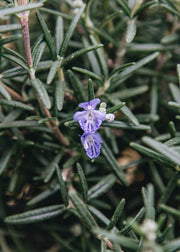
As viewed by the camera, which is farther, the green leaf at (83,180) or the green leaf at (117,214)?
the green leaf at (83,180)

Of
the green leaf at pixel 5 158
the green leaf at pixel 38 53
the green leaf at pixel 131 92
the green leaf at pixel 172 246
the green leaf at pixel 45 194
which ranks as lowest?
the green leaf at pixel 172 246

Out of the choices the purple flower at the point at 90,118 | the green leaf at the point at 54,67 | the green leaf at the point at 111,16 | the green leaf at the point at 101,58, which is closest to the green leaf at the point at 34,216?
the purple flower at the point at 90,118

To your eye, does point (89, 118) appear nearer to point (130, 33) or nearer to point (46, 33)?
point (46, 33)

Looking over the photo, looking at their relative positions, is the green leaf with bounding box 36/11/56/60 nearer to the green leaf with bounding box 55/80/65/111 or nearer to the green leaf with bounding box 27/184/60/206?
the green leaf with bounding box 55/80/65/111

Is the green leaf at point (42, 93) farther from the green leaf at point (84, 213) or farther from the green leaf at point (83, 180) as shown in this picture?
the green leaf at point (84, 213)

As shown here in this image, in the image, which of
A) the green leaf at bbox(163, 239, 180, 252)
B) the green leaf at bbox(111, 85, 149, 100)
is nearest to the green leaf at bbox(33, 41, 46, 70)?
the green leaf at bbox(111, 85, 149, 100)

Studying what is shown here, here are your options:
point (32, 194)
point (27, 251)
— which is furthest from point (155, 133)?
point (27, 251)

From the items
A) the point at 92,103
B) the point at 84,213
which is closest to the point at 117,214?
the point at 84,213

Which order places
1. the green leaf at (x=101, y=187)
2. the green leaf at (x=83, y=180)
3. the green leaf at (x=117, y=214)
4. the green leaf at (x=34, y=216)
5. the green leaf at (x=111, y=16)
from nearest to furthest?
1. the green leaf at (x=117, y=214)
2. the green leaf at (x=83, y=180)
3. the green leaf at (x=34, y=216)
4. the green leaf at (x=101, y=187)
5. the green leaf at (x=111, y=16)

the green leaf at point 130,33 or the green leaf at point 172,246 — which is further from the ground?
the green leaf at point 130,33
